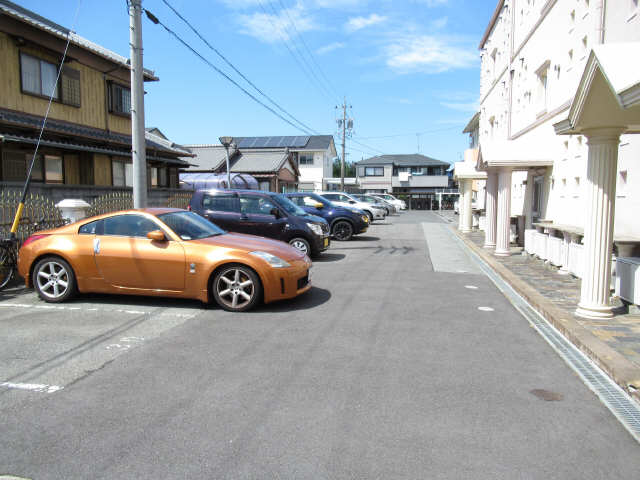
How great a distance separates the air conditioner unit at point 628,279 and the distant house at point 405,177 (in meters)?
59.0

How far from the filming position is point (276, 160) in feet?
132

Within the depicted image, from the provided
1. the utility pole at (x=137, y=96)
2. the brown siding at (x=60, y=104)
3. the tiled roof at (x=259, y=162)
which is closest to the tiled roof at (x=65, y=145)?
the brown siding at (x=60, y=104)

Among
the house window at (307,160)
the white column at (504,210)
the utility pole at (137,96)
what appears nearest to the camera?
the utility pole at (137,96)

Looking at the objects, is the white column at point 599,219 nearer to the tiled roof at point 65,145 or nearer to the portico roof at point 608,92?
the portico roof at point 608,92

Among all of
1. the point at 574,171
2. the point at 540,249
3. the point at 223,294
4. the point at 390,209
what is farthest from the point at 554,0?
the point at 390,209

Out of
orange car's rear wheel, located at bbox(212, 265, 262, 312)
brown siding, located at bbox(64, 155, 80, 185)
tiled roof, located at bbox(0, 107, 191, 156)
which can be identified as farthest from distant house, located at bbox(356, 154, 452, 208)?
orange car's rear wheel, located at bbox(212, 265, 262, 312)

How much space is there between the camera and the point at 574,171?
11656 millimetres

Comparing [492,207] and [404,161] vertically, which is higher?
[404,161]

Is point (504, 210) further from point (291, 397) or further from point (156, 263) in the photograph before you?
point (291, 397)

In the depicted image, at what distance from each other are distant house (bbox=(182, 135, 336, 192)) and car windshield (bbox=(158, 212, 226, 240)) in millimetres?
19035

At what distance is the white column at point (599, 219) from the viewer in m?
5.98

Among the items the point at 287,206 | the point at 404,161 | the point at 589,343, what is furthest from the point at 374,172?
the point at 589,343

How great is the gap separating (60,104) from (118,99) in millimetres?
3197

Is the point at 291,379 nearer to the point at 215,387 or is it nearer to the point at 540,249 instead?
the point at 215,387
